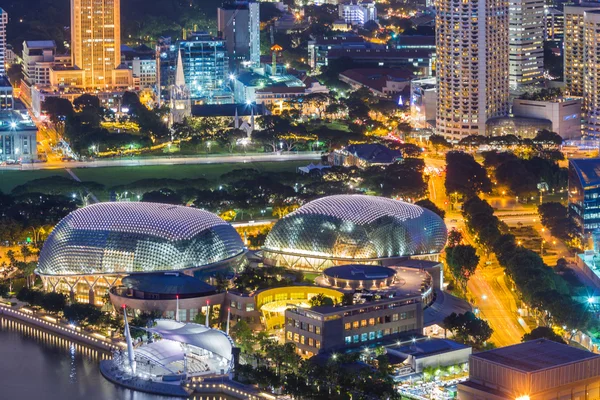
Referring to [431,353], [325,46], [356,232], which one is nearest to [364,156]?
[356,232]

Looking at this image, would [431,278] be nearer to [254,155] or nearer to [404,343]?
[404,343]

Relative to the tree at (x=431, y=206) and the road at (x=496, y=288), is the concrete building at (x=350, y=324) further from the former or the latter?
the tree at (x=431, y=206)

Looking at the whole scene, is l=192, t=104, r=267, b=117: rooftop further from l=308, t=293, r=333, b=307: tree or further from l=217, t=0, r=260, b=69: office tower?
l=308, t=293, r=333, b=307: tree

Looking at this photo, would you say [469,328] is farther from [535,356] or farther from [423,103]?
[423,103]

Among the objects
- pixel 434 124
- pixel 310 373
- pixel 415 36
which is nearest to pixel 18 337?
pixel 310 373

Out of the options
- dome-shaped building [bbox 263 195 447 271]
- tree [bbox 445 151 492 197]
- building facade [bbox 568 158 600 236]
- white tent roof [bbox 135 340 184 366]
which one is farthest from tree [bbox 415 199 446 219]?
white tent roof [bbox 135 340 184 366]

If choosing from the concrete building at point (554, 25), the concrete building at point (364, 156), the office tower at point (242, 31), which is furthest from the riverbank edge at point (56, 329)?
the concrete building at point (554, 25)
